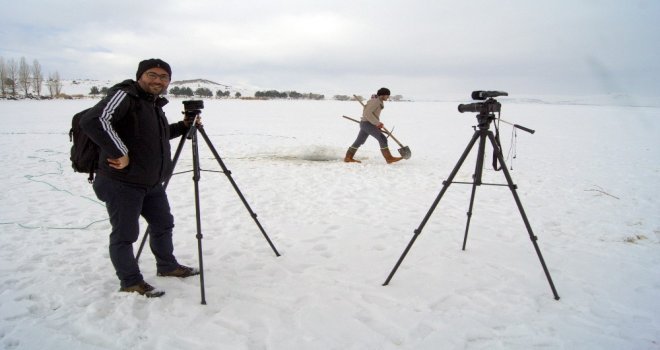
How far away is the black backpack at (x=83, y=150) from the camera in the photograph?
287cm

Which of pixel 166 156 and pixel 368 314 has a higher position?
pixel 166 156

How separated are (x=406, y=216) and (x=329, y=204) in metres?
1.27

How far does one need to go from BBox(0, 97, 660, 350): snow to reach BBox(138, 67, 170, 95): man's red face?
5.77 ft

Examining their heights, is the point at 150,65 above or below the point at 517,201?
above

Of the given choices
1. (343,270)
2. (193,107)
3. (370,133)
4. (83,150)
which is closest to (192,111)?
(193,107)

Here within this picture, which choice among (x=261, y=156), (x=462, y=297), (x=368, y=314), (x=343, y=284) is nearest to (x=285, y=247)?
(x=343, y=284)

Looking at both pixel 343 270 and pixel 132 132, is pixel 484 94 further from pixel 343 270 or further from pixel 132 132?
pixel 132 132

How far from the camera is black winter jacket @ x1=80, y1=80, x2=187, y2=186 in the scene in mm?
2637

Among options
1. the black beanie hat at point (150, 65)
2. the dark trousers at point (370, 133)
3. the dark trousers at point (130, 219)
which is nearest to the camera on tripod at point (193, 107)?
the black beanie hat at point (150, 65)

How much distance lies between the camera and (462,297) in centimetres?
331

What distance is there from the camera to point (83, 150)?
2.89m

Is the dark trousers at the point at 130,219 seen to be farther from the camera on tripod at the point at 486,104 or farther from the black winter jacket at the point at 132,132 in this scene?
the camera on tripod at the point at 486,104

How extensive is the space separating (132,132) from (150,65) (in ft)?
1.89

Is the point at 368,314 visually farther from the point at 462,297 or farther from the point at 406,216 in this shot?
the point at 406,216
